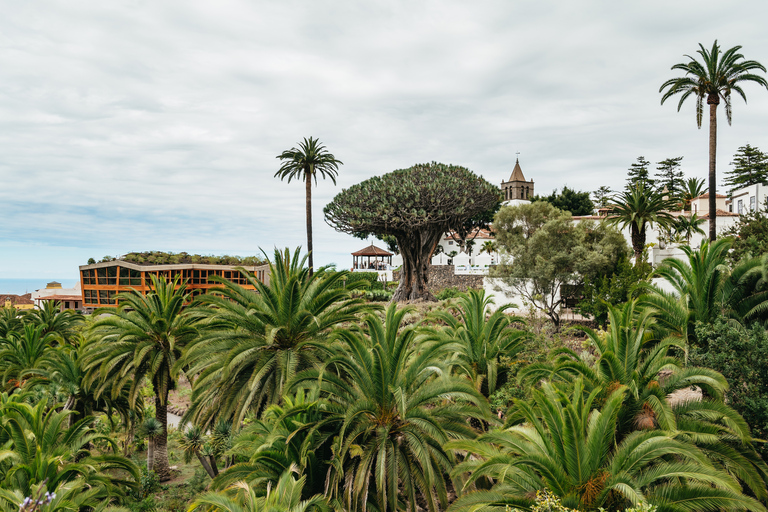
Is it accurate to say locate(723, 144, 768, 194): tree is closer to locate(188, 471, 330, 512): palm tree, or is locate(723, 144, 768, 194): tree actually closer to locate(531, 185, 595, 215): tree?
locate(531, 185, 595, 215): tree

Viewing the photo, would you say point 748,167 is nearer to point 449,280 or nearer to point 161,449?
point 449,280

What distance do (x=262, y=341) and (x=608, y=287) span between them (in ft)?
76.3

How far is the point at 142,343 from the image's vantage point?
18.2 m

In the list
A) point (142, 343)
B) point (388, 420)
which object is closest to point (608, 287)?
point (388, 420)

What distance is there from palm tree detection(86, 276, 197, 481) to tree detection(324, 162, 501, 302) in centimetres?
2534

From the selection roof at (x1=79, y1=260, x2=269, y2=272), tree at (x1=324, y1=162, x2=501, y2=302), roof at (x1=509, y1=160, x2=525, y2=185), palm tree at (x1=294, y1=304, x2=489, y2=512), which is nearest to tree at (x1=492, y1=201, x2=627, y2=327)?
tree at (x1=324, y1=162, x2=501, y2=302)

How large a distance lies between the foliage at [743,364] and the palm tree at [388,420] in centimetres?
647

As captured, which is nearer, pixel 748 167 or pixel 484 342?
pixel 484 342

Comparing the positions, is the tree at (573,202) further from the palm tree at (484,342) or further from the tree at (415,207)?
the palm tree at (484,342)

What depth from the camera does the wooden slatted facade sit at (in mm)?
39656

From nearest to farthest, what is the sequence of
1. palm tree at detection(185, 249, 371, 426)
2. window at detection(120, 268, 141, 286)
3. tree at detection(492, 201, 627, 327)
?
palm tree at detection(185, 249, 371, 426) → tree at detection(492, 201, 627, 327) → window at detection(120, 268, 141, 286)

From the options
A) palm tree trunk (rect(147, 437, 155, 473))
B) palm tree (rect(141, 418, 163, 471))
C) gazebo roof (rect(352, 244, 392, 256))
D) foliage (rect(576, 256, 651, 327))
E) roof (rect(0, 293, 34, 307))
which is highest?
gazebo roof (rect(352, 244, 392, 256))

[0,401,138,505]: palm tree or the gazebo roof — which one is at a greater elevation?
the gazebo roof

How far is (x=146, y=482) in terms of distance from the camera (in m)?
18.5
